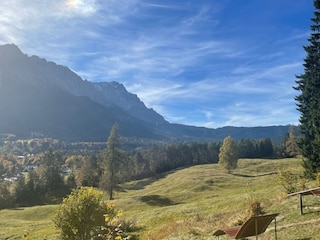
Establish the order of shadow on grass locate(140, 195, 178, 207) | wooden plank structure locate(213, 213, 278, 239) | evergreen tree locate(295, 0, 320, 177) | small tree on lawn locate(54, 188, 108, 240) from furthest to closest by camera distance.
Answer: shadow on grass locate(140, 195, 178, 207), evergreen tree locate(295, 0, 320, 177), small tree on lawn locate(54, 188, 108, 240), wooden plank structure locate(213, 213, 278, 239)

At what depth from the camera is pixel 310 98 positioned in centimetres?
6147

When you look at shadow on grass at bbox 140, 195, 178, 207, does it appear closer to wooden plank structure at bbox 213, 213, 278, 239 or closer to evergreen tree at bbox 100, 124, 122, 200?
evergreen tree at bbox 100, 124, 122, 200

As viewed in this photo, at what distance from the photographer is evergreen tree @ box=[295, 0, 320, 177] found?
169 ft

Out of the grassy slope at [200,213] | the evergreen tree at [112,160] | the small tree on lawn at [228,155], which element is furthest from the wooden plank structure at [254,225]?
the small tree on lawn at [228,155]

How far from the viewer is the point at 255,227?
14281 millimetres

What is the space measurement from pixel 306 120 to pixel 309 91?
17.1 feet

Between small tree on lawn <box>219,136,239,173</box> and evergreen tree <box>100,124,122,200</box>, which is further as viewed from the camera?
small tree on lawn <box>219,136,239,173</box>

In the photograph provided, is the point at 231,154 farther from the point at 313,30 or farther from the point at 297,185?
the point at 297,185

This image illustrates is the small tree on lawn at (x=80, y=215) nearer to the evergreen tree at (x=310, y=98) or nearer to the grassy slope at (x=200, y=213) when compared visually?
the grassy slope at (x=200, y=213)

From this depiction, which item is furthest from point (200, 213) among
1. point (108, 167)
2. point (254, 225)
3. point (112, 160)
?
point (108, 167)

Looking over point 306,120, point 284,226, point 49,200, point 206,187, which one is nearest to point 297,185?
point 284,226

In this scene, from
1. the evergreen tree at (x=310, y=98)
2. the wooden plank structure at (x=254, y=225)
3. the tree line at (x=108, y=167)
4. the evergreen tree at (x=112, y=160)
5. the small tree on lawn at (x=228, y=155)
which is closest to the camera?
the wooden plank structure at (x=254, y=225)

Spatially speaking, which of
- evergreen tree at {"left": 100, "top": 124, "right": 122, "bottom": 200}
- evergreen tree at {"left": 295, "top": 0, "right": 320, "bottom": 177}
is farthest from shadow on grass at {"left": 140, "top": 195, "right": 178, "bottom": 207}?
evergreen tree at {"left": 295, "top": 0, "right": 320, "bottom": 177}

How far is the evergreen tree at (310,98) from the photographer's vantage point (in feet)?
169
